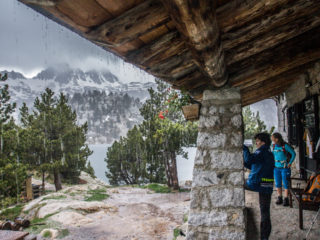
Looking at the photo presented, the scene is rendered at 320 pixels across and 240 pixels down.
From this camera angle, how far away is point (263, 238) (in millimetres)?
2543

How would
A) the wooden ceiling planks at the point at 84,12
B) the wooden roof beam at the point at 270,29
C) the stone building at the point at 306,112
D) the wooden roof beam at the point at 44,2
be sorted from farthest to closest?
the stone building at the point at 306,112 → the wooden roof beam at the point at 270,29 → the wooden ceiling planks at the point at 84,12 → the wooden roof beam at the point at 44,2

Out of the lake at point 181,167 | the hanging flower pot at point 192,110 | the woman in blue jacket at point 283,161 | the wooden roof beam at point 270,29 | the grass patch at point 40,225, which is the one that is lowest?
the lake at point 181,167

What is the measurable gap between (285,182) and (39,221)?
683 cm

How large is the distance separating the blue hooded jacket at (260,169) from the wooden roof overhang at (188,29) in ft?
3.03

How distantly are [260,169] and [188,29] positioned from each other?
6.30 feet

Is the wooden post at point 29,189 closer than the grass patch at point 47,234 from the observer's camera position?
No

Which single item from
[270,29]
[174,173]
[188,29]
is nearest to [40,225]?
[188,29]

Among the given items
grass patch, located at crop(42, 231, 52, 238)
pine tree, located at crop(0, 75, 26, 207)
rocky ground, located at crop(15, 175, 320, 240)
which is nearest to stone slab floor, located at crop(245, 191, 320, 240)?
rocky ground, located at crop(15, 175, 320, 240)

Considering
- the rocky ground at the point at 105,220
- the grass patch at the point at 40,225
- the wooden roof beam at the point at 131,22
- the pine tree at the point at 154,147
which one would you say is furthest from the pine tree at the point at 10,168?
the wooden roof beam at the point at 131,22

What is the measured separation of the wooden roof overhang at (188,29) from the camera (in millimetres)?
1151

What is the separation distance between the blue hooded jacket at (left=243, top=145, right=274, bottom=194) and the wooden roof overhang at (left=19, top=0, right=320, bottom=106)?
3.03 feet

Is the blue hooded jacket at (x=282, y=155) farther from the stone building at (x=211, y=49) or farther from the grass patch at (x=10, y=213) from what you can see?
the grass patch at (x=10, y=213)

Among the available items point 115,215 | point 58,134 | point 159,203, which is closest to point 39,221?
point 115,215

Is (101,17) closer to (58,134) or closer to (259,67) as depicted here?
(259,67)
